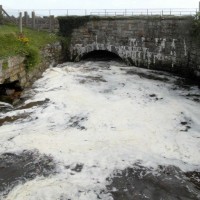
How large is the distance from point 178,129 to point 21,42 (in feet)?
29.5

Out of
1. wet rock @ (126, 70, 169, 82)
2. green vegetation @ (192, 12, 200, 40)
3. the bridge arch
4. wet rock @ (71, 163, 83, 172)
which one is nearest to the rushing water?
wet rock @ (71, 163, 83, 172)

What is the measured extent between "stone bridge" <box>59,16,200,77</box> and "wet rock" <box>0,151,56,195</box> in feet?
36.6

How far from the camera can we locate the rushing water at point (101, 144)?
Answer: 769 cm

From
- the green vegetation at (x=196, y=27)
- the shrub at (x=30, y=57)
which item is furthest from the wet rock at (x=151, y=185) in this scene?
the green vegetation at (x=196, y=27)

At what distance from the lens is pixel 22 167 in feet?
27.9

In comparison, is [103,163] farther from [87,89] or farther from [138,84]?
[138,84]

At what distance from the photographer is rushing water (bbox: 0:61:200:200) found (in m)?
7.69

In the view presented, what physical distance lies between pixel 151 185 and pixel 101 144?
7.60 ft

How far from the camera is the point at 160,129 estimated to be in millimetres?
10914

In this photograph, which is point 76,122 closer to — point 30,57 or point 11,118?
point 11,118

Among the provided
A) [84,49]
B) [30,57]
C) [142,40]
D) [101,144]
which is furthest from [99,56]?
[101,144]

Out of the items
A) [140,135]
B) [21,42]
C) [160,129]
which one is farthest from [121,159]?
[21,42]

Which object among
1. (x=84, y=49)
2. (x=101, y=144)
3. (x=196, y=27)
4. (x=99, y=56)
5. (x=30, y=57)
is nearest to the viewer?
(x=101, y=144)

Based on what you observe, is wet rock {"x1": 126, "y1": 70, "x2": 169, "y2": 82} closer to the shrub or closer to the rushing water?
the rushing water
